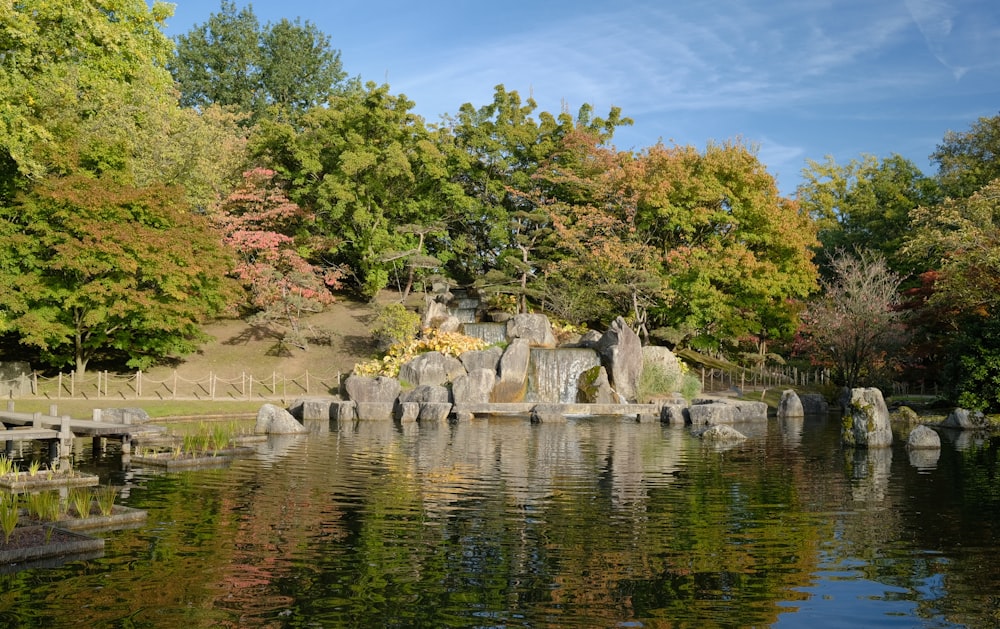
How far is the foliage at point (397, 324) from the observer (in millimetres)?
35594

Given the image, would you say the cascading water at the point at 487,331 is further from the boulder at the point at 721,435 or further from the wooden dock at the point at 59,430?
the wooden dock at the point at 59,430

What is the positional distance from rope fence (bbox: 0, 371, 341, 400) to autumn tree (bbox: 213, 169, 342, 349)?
4.01 m

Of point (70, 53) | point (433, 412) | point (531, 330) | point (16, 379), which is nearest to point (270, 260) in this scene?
point (16, 379)

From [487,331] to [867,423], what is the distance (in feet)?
58.4

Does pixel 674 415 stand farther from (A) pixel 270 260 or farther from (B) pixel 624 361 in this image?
(A) pixel 270 260

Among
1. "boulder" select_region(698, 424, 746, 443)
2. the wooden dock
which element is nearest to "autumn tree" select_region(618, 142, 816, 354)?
"boulder" select_region(698, 424, 746, 443)

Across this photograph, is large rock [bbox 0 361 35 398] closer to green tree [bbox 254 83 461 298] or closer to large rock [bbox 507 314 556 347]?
green tree [bbox 254 83 461 298]

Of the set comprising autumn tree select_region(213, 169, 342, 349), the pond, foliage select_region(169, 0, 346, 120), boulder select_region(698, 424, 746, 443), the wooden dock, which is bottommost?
the pond

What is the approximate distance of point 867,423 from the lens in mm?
21766

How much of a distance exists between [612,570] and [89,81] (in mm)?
20930

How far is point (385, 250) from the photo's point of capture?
43125mm

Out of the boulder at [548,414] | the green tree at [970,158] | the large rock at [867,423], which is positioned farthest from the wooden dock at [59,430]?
the green tree at [970,158]

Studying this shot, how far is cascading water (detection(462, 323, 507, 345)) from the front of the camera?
117 feet

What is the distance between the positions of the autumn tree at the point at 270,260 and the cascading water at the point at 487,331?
8.29 m
